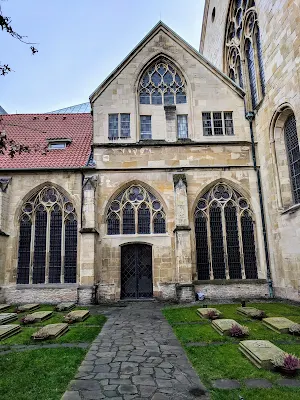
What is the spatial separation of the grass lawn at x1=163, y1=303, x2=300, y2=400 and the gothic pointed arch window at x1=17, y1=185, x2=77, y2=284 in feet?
21.0

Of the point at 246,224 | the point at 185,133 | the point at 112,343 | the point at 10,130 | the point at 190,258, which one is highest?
the point at 10,130

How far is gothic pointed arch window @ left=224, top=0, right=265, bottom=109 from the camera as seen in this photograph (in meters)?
16.1

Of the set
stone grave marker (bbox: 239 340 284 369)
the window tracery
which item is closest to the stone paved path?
stone grave marker (bbox: 239 340 284 369)

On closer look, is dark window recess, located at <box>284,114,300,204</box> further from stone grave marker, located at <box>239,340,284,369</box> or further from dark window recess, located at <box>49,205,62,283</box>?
dark window recess, located at <box>49,205,62,283</box>

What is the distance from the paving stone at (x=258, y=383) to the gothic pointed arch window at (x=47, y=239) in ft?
36.9

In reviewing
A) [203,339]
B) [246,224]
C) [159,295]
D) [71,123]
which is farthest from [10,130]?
[203,339]

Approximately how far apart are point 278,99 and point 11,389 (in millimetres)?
13912

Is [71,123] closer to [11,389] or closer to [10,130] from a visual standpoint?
[10,130]

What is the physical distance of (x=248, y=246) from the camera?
15180 millimetres

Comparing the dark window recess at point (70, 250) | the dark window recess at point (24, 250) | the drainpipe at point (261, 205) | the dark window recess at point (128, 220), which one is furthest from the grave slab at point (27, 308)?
the drainpipe at point (261, 205)

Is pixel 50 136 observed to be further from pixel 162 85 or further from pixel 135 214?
pixel 135 214

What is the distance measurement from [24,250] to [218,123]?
40.1ft

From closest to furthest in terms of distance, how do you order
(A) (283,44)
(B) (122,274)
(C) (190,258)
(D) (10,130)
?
(A) (283,44) < (C) (190,258) < (B) (122,274) < (D) (10,130)

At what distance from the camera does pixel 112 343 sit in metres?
7.48
